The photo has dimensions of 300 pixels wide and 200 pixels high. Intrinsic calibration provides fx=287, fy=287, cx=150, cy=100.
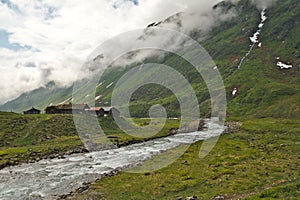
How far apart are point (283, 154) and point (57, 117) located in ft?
274

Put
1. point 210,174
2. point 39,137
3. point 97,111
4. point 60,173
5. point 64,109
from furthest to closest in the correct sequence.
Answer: point 97,111, point 64,109, point 39,137, point 60,173, point 210,174

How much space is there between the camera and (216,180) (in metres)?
41.9

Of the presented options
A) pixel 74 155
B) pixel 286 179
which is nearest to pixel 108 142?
pixel 74 155

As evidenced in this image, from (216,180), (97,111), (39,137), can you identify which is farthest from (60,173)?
(97,111)

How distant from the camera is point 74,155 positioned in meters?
72.0

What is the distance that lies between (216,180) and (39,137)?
67.2 metres

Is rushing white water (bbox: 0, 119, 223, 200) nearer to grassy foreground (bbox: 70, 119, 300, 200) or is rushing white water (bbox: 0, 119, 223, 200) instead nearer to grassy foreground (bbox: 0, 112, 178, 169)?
grassy foreground (bbox: 70, 119, 300, 200)

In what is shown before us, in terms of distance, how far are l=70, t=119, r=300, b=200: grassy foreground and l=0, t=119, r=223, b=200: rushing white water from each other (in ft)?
14.5

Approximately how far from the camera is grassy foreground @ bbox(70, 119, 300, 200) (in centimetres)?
3528

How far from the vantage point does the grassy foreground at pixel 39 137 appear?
7132 cm

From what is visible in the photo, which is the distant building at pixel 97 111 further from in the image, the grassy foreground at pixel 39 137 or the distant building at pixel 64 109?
the grassy foreground at pixel 39 137

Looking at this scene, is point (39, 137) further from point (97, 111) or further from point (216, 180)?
point (216, 180)

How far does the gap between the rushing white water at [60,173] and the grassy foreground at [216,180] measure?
4.42m

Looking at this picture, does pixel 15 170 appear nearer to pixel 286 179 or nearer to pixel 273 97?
pixel 286 179
